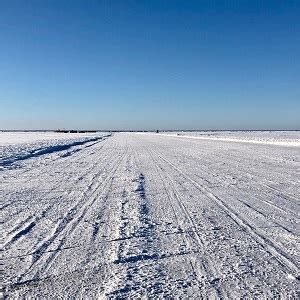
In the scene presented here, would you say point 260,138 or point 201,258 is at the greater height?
point 201,258

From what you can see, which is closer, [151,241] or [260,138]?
[151,241]

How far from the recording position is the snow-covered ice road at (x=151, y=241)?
134 inches

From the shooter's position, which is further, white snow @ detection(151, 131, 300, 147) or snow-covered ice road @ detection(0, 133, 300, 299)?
white snow @ detection(151, 131, 300, 147)

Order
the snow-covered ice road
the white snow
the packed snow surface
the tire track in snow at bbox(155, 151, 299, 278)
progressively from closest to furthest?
1. the snow-covered ice road
2. the tire track in snow at bbox(155, 151, 299, 278)
3. the white snow
4. the packed snow surface

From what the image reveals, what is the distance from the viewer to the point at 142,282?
348 centimetres

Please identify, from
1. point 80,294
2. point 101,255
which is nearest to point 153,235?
point 101,255

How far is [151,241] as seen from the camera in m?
4.78

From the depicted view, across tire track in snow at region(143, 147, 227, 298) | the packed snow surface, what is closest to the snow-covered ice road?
tire track in snow at region(143, 147, 227, 298)

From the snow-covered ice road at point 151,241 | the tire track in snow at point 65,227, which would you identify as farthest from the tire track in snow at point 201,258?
the tire track in snow at point 65,227

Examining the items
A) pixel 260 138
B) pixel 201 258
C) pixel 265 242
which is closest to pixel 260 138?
pixel 260 138

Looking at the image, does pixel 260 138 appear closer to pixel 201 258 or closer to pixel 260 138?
pixel 260 138

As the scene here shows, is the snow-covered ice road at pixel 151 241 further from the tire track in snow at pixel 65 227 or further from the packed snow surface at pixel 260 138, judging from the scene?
the packed snow surface at pixel 260 138

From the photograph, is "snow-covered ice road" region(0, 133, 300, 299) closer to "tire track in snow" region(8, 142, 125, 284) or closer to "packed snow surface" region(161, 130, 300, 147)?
"tire track in snow" region(8, 142, 125, 284)

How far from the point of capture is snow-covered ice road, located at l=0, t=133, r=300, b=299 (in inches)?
134
